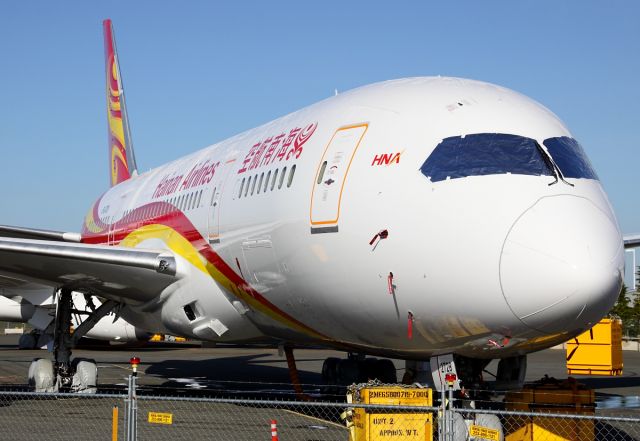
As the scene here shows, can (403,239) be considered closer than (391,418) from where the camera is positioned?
Yes

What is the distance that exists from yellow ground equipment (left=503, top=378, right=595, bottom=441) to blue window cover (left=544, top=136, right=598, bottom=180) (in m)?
2.72

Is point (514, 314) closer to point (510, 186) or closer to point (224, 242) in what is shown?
point (510, 186)

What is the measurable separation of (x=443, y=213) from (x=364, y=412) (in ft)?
8.02

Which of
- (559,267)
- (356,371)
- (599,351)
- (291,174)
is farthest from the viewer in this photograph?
(599,351)

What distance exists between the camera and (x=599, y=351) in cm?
2270

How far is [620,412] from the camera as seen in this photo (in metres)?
15.8

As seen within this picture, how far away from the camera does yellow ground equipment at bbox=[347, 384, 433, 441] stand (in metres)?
10.2

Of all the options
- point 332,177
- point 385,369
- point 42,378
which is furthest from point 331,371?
point 332,177

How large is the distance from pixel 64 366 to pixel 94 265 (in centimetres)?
390

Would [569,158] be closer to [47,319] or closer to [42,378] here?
[42,378]

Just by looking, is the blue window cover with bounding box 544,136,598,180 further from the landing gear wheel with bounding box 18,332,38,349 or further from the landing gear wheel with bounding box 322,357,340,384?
the landing gear wheel with bounding box 18,332,38,349

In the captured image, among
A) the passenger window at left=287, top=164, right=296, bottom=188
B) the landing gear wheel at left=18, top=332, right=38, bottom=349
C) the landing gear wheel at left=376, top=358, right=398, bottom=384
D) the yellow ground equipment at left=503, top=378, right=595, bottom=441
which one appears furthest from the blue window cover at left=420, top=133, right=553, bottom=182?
the landing gear wheel at left=18, top=332, right=38, bottom=349

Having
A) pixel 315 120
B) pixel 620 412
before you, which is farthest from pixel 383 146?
pixel 620 412

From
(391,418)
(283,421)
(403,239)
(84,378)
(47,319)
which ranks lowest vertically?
(391,418)
